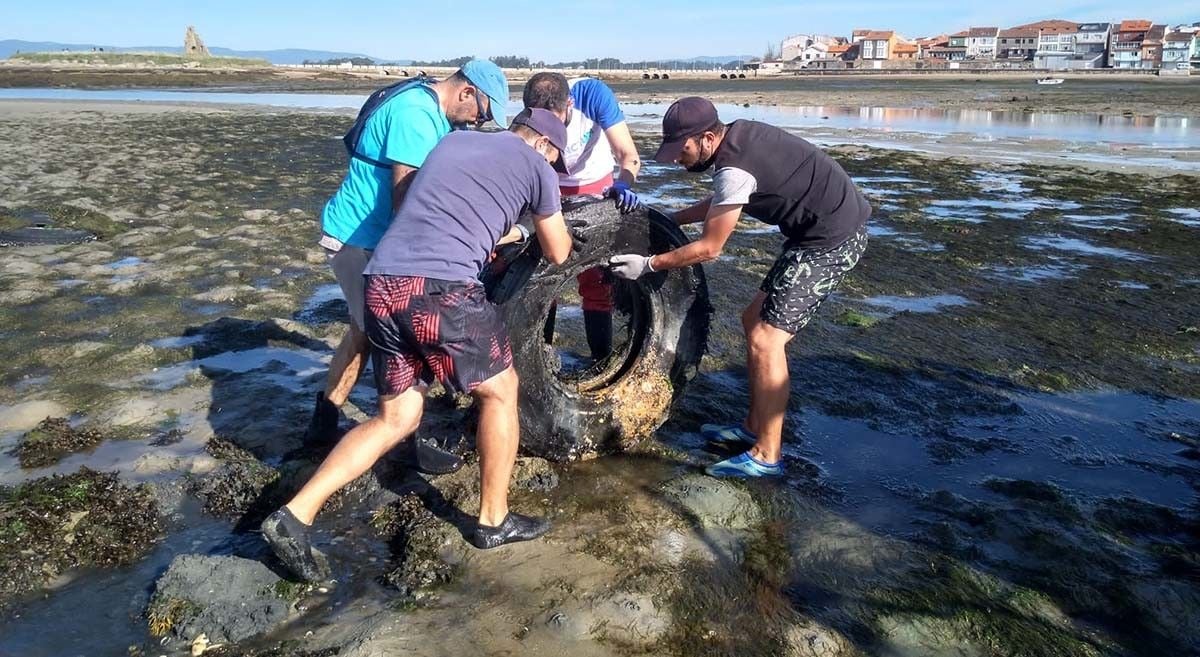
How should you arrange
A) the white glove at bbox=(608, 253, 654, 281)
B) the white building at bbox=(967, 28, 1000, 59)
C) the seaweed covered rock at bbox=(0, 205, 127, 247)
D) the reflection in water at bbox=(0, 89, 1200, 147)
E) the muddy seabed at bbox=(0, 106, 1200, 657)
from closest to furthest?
the muddy seabed at bbox=(0, 106, 1200, 657) < the white glove at bbox=(608, 253, 654, 281) < the seaweed covered rock at bbox=(0, 205, 127, 247) < the reflection in water at bbox=(0, 89, 1200, 147) < the white building at bbox=(967, 28, 1000, 59)

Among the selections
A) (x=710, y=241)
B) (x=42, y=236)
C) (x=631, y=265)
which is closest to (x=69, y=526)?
(x=631, y=265)

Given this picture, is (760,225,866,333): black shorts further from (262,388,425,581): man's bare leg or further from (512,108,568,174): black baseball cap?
(262,388,425,581): man's bare leg

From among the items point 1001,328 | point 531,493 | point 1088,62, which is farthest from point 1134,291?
point 1088,62

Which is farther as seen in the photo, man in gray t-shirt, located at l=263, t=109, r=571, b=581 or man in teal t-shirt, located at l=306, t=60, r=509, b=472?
man in teal t-shirt, located at l=306, t=60, r=509, b=472

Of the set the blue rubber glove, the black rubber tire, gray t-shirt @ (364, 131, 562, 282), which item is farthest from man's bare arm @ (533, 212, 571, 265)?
the black rubber tire

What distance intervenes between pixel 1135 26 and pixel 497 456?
12608 cm

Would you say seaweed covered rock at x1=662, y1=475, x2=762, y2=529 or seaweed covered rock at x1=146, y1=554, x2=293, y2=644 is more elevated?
seaweed covered rock at x1=146, y1=554, x2=293, y2=644

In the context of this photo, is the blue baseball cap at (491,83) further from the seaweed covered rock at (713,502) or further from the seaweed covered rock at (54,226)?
the seaweed covered rock at (54,226)

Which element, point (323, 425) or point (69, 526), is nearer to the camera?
point (69, 526)

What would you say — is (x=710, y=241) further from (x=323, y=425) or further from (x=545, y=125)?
(x=323, y=425)

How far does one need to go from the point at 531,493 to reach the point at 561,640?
3.79 ft

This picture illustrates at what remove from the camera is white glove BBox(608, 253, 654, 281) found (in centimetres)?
425

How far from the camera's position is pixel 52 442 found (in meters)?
4.42

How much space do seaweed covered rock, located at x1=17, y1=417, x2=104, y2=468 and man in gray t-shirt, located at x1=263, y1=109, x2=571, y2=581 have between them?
72.5 inches
